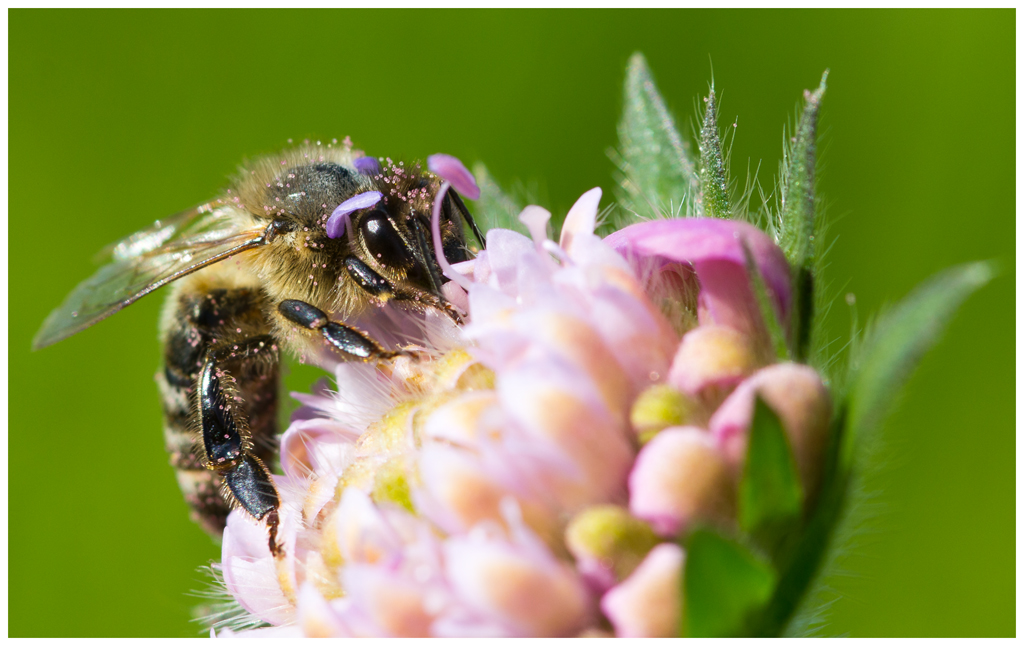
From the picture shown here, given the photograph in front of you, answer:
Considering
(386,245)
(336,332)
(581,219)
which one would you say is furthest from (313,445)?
(581,219)

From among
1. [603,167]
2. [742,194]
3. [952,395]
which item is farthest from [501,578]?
[603,167]

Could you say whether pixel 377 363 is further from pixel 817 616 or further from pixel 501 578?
pixel 817 616

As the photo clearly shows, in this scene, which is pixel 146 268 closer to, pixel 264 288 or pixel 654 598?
pixel 264 288

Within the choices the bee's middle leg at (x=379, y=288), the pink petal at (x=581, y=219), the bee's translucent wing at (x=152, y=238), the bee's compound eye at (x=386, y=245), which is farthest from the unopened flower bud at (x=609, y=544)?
the bee's translucent wing at (x=152, y=238)

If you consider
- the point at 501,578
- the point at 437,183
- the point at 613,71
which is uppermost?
the point at 613,71

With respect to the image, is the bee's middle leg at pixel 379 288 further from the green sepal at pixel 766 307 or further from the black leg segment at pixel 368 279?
the green sepal at pixel 766 307

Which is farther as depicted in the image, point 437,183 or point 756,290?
point 437,183

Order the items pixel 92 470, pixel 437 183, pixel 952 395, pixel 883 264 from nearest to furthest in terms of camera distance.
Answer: pixel 437 183 → pixel 952 395 → pixel 883 264 → pixel 92 470
